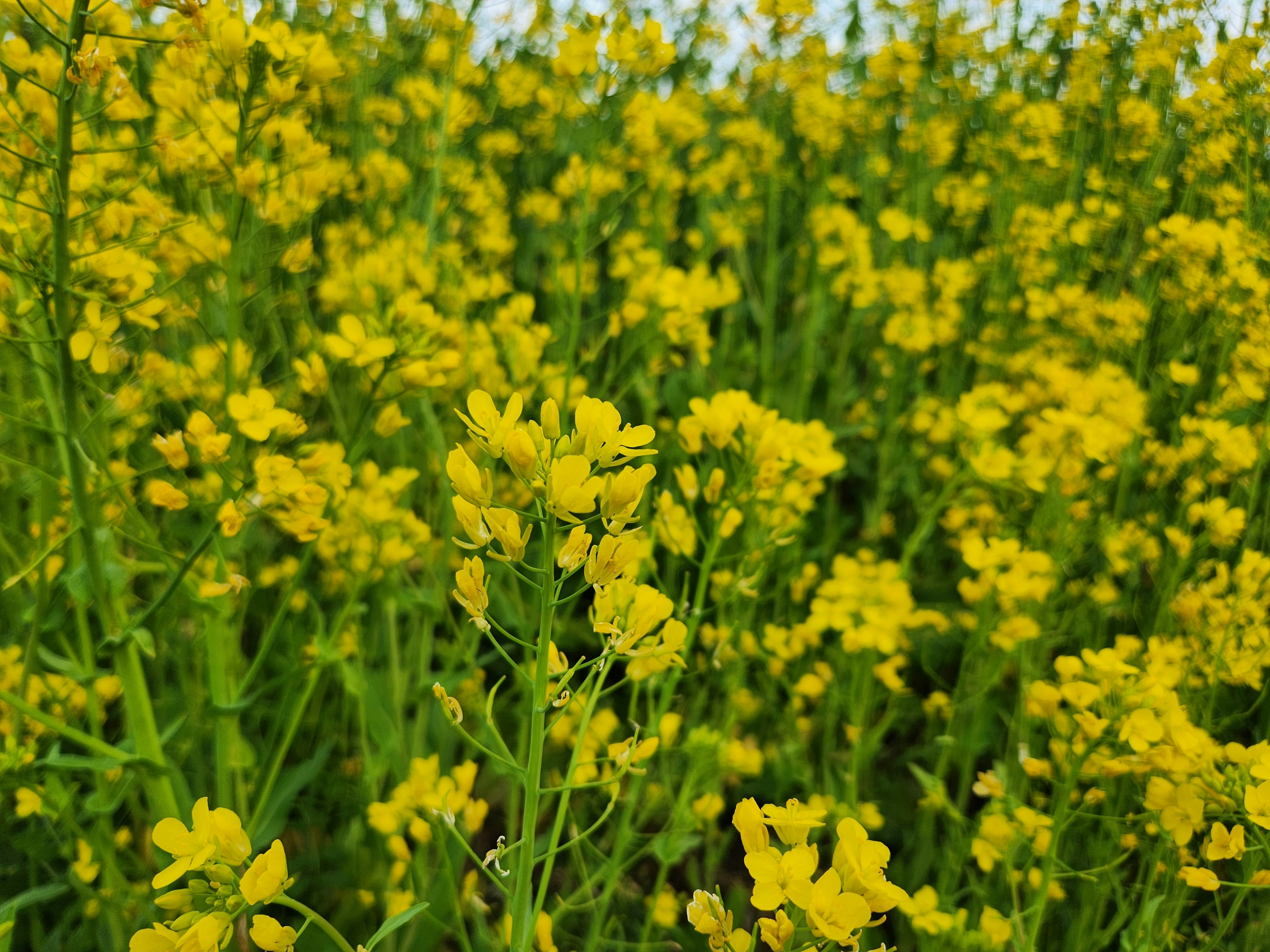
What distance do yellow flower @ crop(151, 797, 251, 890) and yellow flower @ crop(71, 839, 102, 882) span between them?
835 millimetres

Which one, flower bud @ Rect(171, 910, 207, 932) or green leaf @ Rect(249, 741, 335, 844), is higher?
flower bud @ Rect(171, 910, 207, 932)

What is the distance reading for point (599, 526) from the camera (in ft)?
6.02

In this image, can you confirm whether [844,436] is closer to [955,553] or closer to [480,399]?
[955,553]

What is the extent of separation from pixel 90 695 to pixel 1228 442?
2270mm

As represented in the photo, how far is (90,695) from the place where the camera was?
1393mm

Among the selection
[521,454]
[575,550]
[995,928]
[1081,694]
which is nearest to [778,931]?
[575,550]

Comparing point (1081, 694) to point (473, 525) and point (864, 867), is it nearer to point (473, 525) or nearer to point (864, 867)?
point (864, 867)

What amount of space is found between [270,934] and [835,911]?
0.48 m

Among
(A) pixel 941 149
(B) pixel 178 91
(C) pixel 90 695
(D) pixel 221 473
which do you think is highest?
(A) pixel 941 149

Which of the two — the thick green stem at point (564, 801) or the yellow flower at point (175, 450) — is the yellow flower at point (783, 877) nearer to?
the thick green stem at point (564, 801)

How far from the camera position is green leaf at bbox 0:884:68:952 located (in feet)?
3.65

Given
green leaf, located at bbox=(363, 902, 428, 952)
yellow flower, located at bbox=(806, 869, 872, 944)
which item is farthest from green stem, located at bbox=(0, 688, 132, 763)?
yellow flower, located at bbox=(806, 869, 872, 944)

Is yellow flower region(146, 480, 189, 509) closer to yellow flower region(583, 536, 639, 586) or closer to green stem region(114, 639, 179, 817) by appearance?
green stem region(114, 639, 179, 817)

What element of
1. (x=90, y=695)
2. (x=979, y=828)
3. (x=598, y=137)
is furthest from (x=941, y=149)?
(x=90, y=695)
